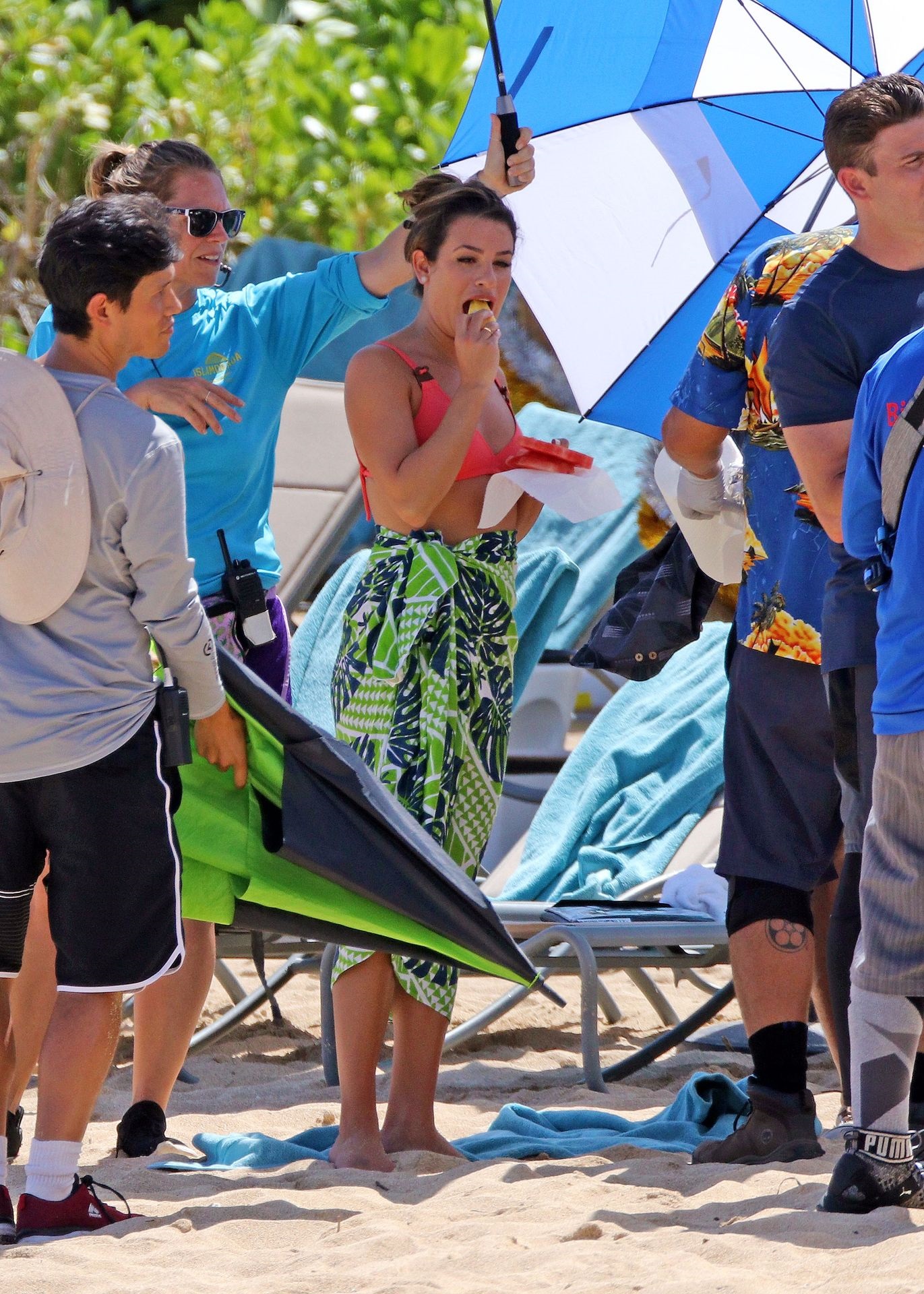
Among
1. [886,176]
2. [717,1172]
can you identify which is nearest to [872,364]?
[886,176]

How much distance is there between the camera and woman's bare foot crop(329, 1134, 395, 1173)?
286 centimetres

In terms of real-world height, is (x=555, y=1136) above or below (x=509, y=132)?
below

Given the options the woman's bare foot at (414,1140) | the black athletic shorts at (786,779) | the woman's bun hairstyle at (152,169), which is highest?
the woman's bun hairstyle at (152,169)

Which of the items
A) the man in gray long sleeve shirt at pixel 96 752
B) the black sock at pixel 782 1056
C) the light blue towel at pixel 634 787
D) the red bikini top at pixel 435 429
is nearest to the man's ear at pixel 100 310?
the man in gray long sleeve shirt at pixel 96 752

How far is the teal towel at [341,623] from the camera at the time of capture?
16.7 ft

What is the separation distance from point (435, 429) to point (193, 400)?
427mm

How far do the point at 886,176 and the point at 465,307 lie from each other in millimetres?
803

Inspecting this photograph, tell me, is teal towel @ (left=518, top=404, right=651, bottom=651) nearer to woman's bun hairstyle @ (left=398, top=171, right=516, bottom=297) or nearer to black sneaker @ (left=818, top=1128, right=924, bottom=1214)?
woman's bun hairstyle @ (left=398, top=171, right=516, bottom=297)

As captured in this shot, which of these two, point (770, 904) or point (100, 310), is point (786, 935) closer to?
point (770, 904)

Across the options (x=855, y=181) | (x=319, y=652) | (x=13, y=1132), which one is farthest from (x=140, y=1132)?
(x=319, y=652)

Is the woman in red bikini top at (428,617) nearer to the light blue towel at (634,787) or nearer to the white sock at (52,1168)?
the white sock at (52,1168)

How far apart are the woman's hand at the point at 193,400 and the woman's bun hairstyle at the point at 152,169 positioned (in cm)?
47

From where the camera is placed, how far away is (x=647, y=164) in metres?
3.48

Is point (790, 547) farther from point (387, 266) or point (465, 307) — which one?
point (387, 266)
